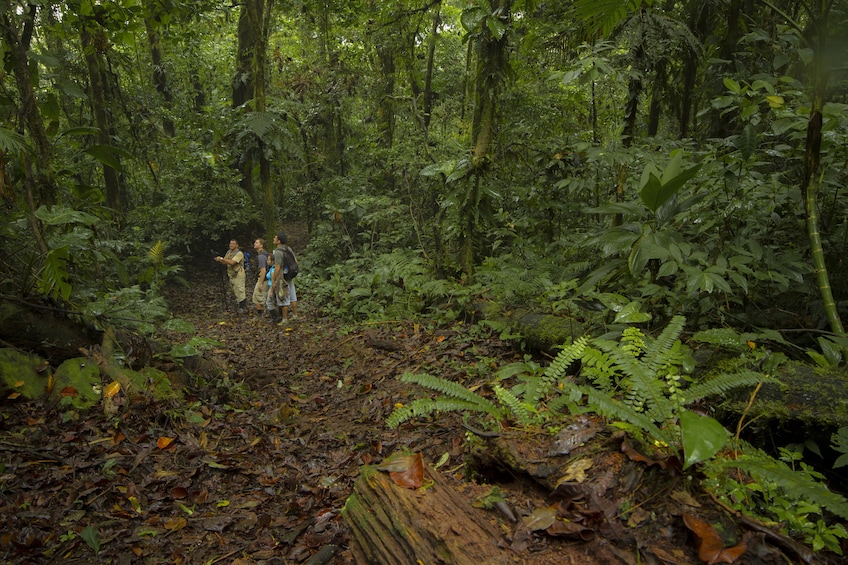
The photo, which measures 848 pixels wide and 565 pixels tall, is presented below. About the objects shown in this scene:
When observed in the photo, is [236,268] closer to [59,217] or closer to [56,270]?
[59,217]

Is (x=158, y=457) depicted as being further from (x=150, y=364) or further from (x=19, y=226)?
(x=19, y=226)

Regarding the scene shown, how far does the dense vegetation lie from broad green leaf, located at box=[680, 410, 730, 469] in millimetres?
298

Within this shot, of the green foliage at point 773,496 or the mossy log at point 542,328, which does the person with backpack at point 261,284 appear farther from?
the green foliage at point 773,496

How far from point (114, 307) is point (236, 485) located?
8.84 ft

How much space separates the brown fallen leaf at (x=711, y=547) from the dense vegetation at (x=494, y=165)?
45cm

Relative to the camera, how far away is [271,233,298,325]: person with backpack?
973cm

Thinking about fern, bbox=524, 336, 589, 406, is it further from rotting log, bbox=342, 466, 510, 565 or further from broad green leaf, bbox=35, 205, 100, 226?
broad green leaf, bbox=35, 205, 100, 226

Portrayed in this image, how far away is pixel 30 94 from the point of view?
438 centimetres

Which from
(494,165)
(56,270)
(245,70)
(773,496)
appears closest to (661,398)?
(773,496)

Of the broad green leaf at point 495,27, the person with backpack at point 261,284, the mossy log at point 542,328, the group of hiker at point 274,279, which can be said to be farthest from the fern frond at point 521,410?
the person with backpack at point 261,284

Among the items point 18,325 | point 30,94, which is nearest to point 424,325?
point 18,325

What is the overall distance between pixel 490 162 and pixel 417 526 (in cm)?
567

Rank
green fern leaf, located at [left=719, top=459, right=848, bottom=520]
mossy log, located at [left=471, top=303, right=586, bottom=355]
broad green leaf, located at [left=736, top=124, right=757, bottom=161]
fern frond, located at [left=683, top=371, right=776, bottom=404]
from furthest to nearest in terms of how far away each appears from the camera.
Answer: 1. mossy log, located at [left=471, top=303, right=586, bottom=355]
2. broad green leaf, located at [left=736, top=124, right=757, bottom=161]
3. fern frond, located at [left=683, top=371, right=776, bottom=404]
4. green fern leaf, located at [left=719, top=459, right=848, bottom=520]

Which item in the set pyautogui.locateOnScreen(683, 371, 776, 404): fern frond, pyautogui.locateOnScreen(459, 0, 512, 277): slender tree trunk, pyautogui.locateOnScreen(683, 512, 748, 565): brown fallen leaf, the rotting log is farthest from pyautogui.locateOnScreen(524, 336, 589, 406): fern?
pyautogui.locateOnScreen(459, 0, 512, 277): slender tree trunk
